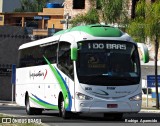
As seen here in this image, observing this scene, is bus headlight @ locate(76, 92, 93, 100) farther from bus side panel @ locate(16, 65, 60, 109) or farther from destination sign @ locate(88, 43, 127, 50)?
bus side panel @ locate(16, 65, 60, 109)

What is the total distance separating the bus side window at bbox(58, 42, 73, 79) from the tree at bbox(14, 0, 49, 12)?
7851cm

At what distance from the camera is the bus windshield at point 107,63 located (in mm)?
21328

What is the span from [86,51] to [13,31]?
Answer: 3461 cm

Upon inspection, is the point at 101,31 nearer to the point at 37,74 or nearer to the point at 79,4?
the point at 37,74

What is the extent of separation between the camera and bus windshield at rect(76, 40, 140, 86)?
21.3 m

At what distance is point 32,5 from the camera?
10281 centimetres

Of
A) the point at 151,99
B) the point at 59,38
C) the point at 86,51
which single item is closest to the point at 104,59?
the point at 86,51

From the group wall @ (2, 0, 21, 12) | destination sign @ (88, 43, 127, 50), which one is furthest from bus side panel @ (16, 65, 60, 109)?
wall @ (2, 0, 21, 12)

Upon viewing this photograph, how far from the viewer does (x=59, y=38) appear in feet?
77.0

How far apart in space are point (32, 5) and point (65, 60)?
81436mm

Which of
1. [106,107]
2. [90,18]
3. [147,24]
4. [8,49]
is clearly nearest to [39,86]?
[106,107]

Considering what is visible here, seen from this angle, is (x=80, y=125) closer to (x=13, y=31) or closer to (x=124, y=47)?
(x=124, y=47)

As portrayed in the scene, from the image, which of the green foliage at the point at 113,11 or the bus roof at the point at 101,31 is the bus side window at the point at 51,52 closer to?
the bus roof at the point at 101,31

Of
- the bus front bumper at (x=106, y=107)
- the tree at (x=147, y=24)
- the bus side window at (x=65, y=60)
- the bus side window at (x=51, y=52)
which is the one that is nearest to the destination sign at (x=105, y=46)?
the bus side window at (x=65, y=60)
